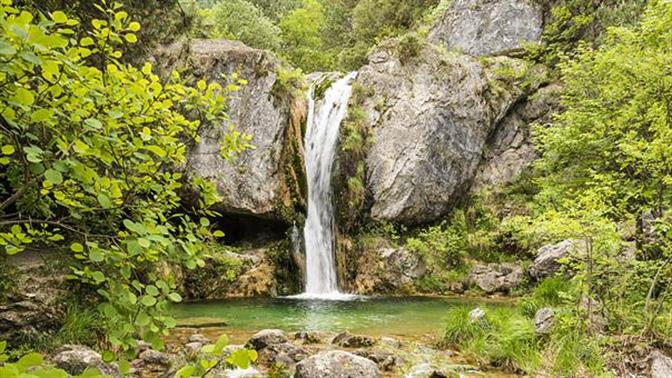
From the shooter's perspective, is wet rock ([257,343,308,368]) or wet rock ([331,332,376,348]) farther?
wet rock ([331,332,376,348])

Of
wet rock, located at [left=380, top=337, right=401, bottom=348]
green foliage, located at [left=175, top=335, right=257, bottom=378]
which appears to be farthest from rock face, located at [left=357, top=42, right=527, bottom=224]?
green foliage, located at [left=175, top=335, right=257, bottom=378]

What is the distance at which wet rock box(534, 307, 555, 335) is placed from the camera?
20.9 ft

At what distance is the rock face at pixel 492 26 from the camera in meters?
20.0

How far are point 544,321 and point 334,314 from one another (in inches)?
195

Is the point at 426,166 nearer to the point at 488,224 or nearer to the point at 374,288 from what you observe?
the point at 488,224

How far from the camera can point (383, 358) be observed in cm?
625

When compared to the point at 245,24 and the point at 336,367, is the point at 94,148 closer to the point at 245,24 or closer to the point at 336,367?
the point at 336,367

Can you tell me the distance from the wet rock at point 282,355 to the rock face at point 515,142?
1245 cm

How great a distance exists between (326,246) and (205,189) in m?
12.7

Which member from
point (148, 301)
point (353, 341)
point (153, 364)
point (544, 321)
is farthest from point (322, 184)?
point (148, 301)

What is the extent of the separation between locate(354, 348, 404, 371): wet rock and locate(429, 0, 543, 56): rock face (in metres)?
16.3

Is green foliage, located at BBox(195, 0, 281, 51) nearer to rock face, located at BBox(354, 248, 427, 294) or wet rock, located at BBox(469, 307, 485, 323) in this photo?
rock face, located at BBox(354, 248, 427, 294)

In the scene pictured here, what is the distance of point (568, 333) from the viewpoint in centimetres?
595

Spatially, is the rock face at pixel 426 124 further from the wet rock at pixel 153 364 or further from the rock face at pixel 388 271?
the wet rock at pixel 153 364
